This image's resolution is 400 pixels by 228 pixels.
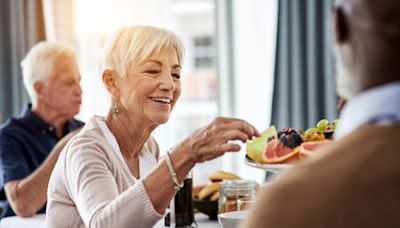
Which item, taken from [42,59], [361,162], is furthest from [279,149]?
[42,59]

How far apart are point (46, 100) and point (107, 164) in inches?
53.7

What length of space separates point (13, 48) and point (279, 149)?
3.05m

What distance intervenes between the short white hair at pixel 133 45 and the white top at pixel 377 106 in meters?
1.13

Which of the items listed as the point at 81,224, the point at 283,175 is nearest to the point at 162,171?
the point at 81,224

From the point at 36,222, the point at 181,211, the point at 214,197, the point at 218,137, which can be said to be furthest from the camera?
the point at 36,222

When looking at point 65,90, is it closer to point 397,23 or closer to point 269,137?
point 269,137

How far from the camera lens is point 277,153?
1571 mm

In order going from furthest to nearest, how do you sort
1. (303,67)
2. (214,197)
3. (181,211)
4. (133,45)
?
(303,67) → (214,197) → (181,211) → (133,45)

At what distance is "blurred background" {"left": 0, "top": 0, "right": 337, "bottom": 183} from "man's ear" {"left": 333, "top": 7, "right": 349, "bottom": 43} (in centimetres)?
265

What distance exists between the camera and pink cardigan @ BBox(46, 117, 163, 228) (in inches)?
60.9

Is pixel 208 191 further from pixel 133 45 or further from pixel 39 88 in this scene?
pixel 39 88

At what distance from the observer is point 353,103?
0.83 m

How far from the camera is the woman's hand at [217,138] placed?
1.48 metres

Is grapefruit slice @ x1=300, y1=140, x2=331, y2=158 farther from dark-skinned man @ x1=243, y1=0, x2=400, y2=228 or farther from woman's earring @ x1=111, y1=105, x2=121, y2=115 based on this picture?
dark-skinned man @ x1=243, y1=0, x2=400, y2=228
